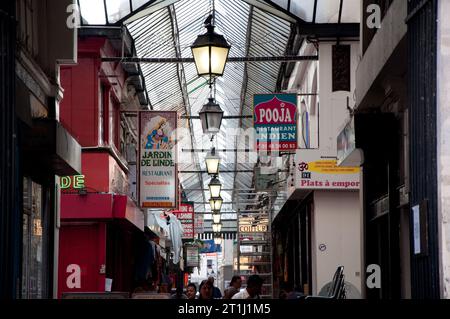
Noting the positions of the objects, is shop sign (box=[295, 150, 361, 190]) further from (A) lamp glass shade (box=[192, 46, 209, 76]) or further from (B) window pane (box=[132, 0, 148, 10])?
(A) lamp glass shade (box=[192, 46, 209, 76])

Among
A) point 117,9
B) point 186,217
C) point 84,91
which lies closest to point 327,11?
point 117,9

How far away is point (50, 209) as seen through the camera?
15820 millimetres

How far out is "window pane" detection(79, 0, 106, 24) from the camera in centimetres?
2361

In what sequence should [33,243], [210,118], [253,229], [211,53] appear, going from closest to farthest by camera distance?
[211,53] < [33,243] < [210,118] < [253,229]

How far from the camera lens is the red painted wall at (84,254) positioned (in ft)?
78.3

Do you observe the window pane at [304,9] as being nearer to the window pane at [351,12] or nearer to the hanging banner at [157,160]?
the window pane at [351,12]

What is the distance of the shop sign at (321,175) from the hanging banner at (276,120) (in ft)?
1.54

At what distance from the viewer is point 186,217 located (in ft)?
153

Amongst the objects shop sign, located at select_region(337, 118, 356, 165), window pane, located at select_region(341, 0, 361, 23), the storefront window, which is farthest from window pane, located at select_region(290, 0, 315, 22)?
the storefront window

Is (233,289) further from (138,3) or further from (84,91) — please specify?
(138,3)

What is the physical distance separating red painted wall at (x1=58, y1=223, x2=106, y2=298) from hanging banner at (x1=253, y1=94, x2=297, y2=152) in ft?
14.9

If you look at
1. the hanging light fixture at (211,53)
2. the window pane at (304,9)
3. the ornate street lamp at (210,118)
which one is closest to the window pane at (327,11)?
the window pane at (304,9)

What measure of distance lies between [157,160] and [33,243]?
32.2ft
